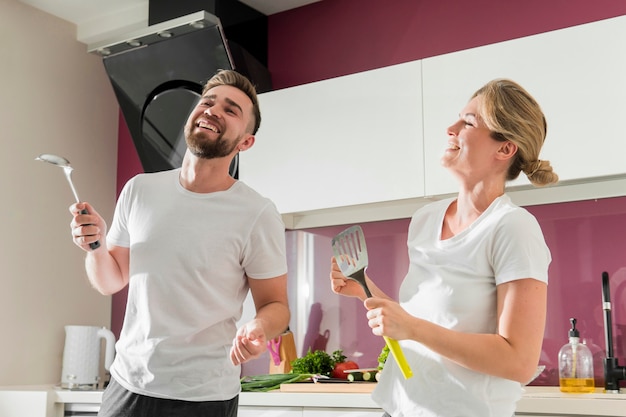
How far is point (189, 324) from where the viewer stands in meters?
1.75

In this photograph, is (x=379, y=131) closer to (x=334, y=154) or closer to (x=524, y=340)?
(x=334, y=154)

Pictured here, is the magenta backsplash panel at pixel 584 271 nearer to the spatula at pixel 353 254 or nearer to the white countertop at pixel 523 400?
the white countertop at pixel 523 400

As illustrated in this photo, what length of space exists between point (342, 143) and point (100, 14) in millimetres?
1715

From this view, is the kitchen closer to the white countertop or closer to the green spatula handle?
the white countertop

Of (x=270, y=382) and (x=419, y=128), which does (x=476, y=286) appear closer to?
(x=419, y=128)

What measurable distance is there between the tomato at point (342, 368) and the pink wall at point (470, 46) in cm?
70

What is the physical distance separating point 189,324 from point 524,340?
2.33 feet

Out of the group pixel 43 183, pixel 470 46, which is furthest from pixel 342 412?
pixel 43 183

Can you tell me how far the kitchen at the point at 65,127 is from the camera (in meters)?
3.51

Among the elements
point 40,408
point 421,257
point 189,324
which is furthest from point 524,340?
point 40,408

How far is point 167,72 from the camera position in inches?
137

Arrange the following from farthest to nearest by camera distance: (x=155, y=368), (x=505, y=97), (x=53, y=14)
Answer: (x=53, y=14)
(x=155, y=368)
(x=505, y=97)

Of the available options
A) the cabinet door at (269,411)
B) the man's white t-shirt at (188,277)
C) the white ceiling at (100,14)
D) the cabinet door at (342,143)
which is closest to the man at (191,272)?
the man's white t-shirt at (188,277)

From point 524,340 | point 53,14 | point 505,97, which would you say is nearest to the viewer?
point 524,340
